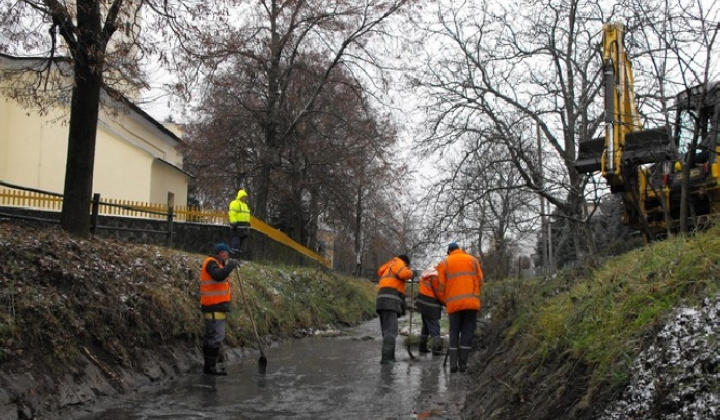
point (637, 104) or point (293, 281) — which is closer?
point (637, 104)

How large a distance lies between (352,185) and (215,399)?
2334 cm

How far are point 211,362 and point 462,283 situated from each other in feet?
12.7

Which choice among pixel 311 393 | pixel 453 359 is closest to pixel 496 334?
pixel 453 359

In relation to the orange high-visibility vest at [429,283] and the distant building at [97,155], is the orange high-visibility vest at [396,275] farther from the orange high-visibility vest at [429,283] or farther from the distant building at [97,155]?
the distant building at [97,155]

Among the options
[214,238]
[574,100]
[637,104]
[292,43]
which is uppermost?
[292,43]

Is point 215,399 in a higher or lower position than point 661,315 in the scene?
lower

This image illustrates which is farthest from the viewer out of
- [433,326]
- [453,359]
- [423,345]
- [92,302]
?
[423,345]

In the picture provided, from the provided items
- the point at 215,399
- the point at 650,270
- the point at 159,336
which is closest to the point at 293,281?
the point at 159,336

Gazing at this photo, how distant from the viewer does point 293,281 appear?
1875cm

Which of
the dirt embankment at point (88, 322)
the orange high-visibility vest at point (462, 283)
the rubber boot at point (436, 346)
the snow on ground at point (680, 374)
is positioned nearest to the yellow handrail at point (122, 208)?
the dirt embankment at point (88, 322)

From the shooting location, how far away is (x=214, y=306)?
9.38 metres

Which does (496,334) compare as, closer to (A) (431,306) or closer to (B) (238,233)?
(A) (431,306)

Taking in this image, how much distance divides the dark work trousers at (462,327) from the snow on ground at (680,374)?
5.92m

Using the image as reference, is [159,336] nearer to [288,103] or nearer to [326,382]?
[326,382]
